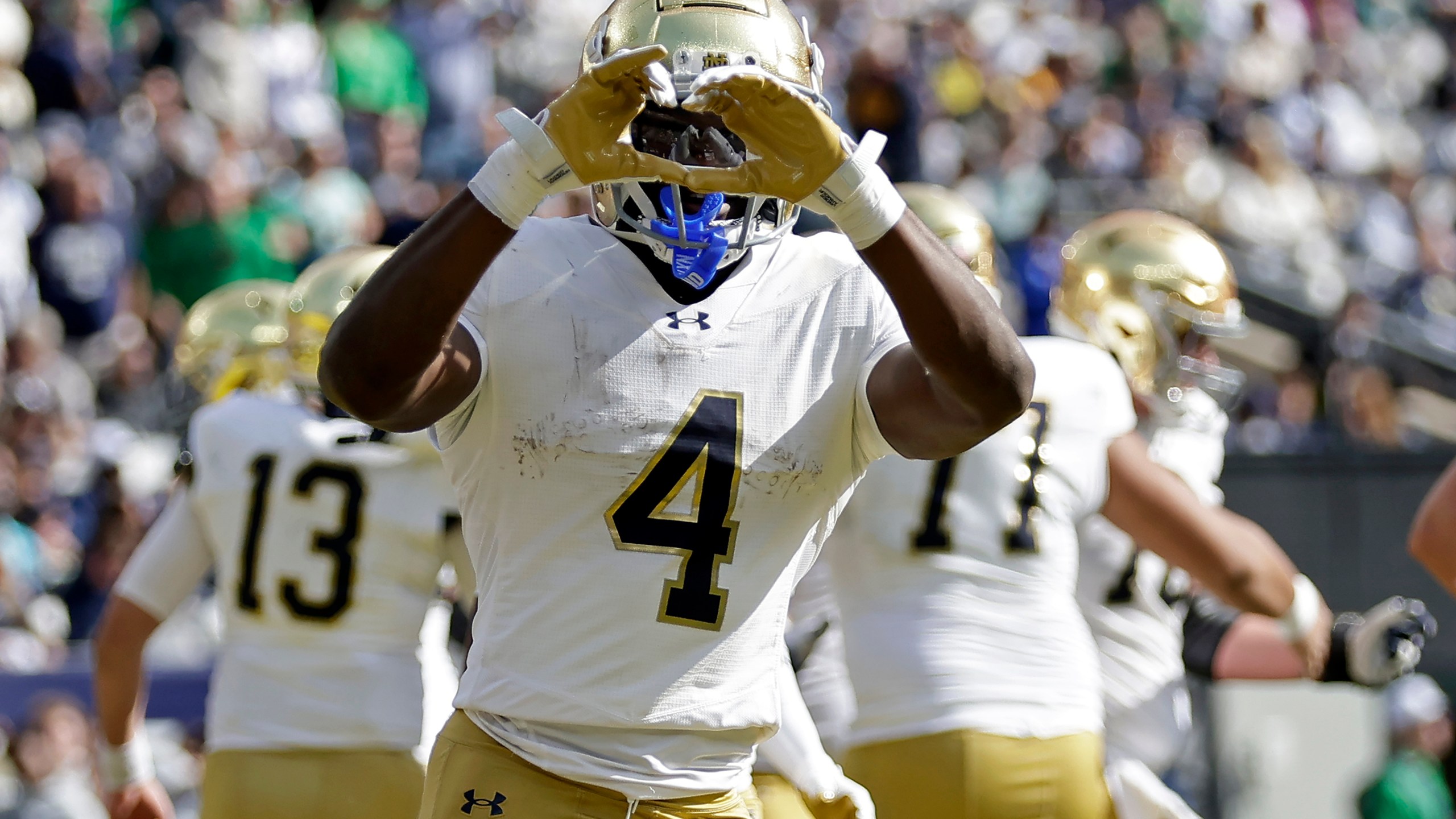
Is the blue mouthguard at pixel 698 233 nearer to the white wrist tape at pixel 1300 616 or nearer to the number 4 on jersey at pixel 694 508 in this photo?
the number 4 on jersey at pixel 694 508

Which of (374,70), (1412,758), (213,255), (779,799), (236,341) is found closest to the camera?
(779,799)

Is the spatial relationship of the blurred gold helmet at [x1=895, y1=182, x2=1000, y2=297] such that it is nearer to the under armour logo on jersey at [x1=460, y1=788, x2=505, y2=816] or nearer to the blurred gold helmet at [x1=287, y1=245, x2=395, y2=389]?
the blurred gold helmet at [x1=287, y1=245, x2=395, y2=389]

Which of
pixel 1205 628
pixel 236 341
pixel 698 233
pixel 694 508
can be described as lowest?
pixel 1205 628

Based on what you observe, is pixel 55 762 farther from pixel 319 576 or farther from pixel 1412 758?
pixel 1412 758

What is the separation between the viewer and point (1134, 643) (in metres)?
4.63

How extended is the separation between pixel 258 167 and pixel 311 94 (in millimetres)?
815

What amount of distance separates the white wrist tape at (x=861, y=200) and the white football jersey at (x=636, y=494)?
30 centimetres

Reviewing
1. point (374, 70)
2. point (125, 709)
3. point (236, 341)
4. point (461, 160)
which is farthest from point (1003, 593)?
point (374, 70)

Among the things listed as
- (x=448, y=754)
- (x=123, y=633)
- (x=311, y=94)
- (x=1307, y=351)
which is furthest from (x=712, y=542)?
(x=1307, y=351)

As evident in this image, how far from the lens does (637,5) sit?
2.67 metres

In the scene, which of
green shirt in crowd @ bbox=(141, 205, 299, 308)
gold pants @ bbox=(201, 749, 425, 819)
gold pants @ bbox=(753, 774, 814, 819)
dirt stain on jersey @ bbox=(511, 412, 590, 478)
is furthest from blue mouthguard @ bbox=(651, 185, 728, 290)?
green shirt in crowd @ bbox=(141, 205, 299, 308)

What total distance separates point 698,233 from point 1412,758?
5575mm

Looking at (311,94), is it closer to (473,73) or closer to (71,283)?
(473,73)

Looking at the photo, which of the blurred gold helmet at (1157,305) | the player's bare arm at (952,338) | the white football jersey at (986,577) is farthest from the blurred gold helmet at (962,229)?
the player's bare arm at (952,338)
